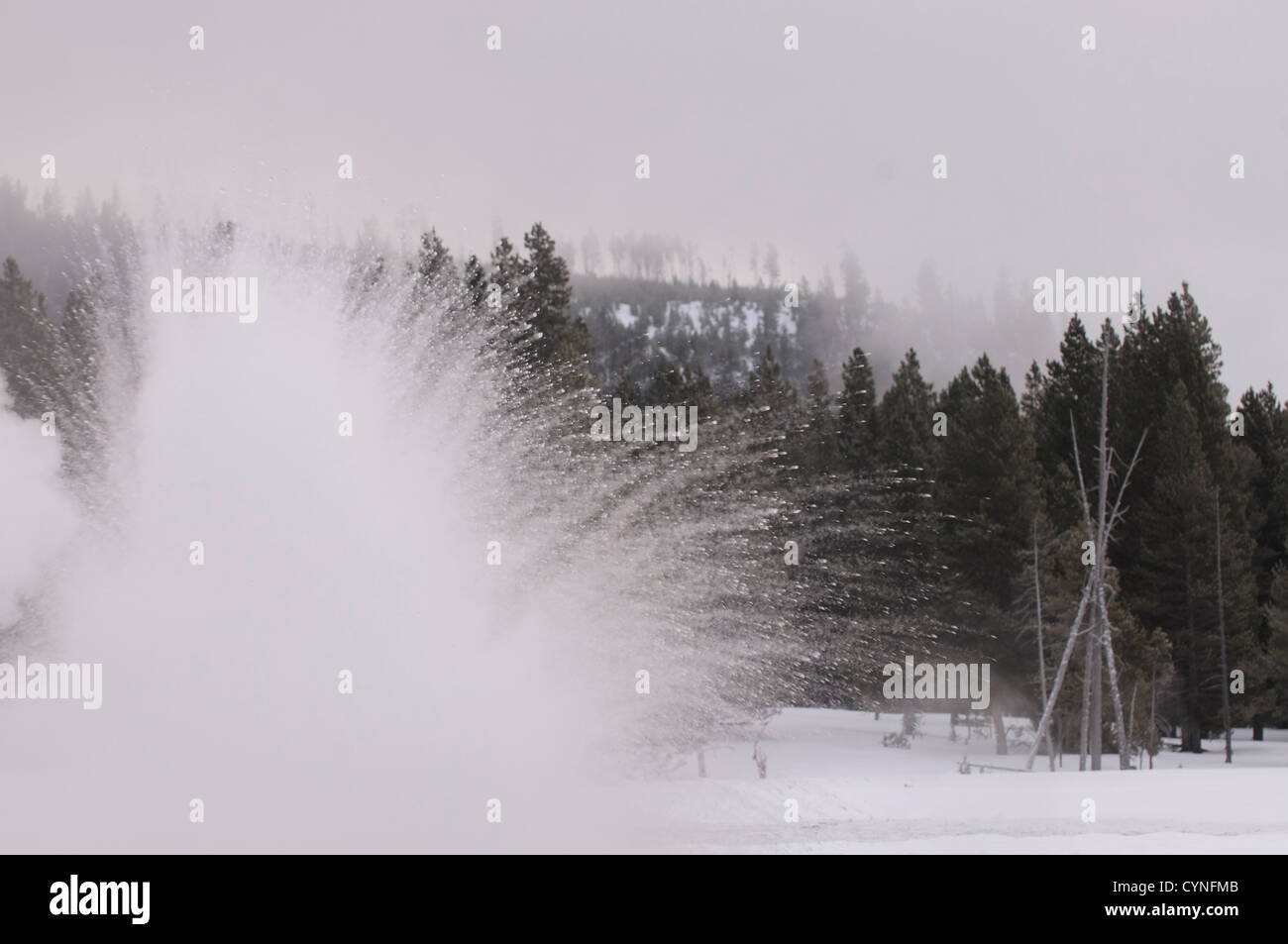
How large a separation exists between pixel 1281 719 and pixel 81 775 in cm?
4655

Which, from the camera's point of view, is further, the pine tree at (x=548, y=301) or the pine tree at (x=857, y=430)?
the pine tree at (x=857, y=430)

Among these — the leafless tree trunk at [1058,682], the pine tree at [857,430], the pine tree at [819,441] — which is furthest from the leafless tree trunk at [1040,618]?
the pine tree at [819,441]

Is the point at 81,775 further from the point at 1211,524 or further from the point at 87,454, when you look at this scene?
the point at 1211,524

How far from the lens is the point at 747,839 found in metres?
12.4

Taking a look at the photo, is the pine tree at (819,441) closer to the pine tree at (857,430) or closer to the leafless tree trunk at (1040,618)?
the pine tree at (857,430)

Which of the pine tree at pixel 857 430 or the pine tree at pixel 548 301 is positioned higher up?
the pine tree at pixel 548 301

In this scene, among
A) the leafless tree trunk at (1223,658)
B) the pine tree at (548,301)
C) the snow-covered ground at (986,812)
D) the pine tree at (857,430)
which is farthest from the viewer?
the pine tree at (857,430)

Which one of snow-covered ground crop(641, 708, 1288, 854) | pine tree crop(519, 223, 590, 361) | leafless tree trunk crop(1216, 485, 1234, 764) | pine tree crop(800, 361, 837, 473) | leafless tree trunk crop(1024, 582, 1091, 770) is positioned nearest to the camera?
snow-covered ground crop(641, 708, 1288, 854)

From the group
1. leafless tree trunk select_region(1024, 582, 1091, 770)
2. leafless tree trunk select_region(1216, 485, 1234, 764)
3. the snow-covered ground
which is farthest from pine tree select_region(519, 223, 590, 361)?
leafless tree trunk select_region(1216, 485, 1234, 764)

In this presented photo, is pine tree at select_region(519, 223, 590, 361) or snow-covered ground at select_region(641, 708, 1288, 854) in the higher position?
pine tree at select_region(519, 223, 590, 361)

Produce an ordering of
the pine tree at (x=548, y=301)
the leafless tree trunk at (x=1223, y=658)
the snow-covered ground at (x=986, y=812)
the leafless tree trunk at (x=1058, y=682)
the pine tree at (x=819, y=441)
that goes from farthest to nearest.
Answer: the pine tree at (x=819, y=441), the leafless tree trunk at (x=1223, y=658), the pine tree at (x=548, y=301), the leafless tree trunk at (x=1058, y=682), the snow-covered ground at (x=986, y=812)

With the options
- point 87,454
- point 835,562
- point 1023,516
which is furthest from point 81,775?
point 1023,516

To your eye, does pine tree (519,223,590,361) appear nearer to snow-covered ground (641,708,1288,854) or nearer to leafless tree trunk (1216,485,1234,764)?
snow-covered ground (641,708,1288,854)

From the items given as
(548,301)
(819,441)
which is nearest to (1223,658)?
(819,441)
